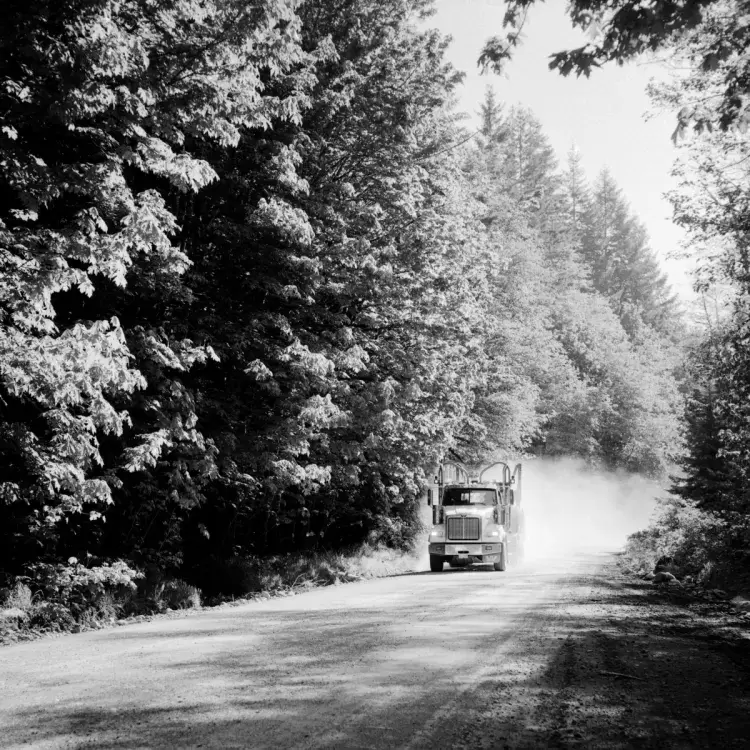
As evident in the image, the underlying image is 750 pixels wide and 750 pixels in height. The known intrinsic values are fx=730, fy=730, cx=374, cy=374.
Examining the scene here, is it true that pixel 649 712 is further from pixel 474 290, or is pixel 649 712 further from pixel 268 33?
pixel 474 290

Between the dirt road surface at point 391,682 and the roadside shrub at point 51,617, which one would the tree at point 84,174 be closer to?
the roadside shrub at point 51,617

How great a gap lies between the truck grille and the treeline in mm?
1634

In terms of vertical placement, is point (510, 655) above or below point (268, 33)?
below

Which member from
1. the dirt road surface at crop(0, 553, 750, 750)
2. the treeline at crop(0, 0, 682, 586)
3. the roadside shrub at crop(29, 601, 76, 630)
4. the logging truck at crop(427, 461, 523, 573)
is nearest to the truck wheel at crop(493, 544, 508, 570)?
Result: the logging truck at crop(427, 461, 523, 573)

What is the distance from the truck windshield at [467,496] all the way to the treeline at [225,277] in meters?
0.97

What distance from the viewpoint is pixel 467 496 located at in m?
21.5

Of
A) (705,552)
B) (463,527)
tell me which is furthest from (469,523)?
(705,552)

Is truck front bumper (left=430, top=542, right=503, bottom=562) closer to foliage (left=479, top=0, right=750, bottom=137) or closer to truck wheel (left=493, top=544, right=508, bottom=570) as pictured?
truck wheel (left=493, top=544, right=508, bottom=570)

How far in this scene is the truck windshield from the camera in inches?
845

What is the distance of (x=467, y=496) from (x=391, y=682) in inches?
617

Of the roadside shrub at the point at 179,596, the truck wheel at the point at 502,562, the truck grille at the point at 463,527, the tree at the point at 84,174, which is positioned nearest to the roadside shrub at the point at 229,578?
the roadside shrub at the point at 179,596

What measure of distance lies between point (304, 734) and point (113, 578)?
774 centimetres

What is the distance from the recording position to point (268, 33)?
39.0 ft

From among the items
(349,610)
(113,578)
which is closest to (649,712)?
(349,610)
